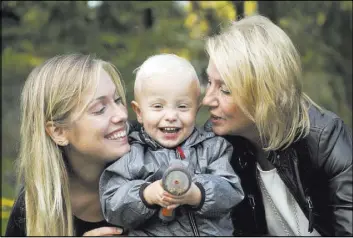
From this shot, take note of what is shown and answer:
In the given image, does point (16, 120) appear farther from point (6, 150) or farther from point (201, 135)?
point (201, 135)

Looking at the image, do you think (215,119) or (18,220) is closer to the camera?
(215,119)

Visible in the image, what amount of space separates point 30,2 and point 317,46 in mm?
2669

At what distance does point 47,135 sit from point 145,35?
3.62 metres

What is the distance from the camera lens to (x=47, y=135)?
125 inches

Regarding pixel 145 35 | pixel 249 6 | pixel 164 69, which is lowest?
pixel 164 69

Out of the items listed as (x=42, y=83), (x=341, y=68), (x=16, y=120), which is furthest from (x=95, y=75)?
(x=16, y=120)

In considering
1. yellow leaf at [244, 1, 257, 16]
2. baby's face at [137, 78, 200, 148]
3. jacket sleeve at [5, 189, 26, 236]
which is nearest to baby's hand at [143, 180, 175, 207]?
baby's face at [137, 78, 200, 148]

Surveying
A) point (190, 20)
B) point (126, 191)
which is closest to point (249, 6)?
point (190, 20)

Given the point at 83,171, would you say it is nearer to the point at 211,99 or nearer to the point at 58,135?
the point at 58,135

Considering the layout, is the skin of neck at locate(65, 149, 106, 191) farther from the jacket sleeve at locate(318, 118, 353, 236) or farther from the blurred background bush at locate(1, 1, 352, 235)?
the blurred background bush at locate(1, 1, 352, 235)

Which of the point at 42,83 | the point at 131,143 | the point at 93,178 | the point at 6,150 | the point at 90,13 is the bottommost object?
the point at 6,150

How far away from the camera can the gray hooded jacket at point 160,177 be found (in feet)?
9.09

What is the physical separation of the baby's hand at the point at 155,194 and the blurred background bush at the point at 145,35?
7.49ft

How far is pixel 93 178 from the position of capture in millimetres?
3342
